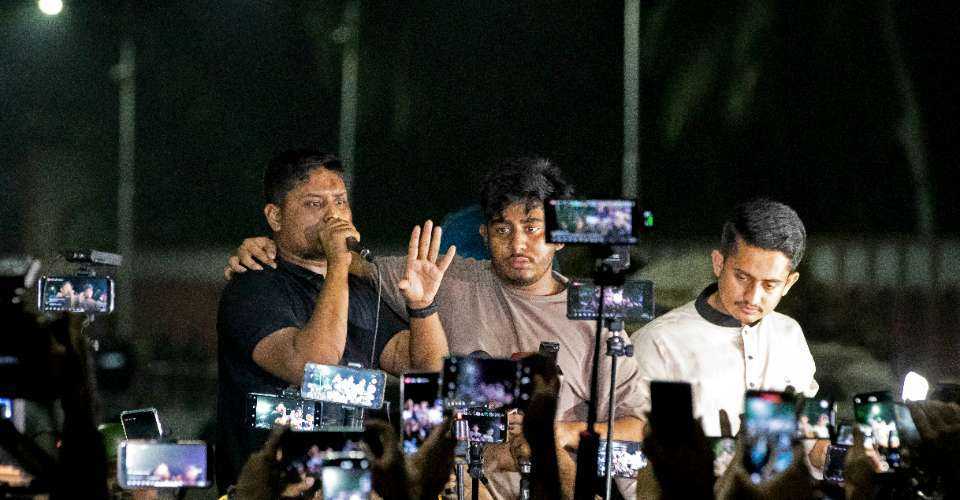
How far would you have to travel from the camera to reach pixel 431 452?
9.06ft

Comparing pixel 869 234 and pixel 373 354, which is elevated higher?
pixel 869 234

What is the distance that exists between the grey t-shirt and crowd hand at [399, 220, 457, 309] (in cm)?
16

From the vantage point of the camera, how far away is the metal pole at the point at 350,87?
19.3 ft

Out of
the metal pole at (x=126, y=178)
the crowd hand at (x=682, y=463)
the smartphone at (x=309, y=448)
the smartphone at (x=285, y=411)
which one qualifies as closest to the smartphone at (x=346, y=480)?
the smartphone at (x=309, y=448)

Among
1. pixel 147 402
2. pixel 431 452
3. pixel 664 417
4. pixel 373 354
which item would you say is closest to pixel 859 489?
pixel 664 417

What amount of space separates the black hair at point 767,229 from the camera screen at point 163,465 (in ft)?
5.97

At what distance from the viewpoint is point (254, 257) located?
12.9ft

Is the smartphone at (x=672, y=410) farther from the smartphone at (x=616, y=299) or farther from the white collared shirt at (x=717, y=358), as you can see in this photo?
the white collared shirt at (x=717, y=358)

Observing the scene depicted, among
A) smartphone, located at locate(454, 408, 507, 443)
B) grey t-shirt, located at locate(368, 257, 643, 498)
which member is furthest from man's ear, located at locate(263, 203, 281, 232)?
smartphone, located at locate(454, 408, 507, 443)

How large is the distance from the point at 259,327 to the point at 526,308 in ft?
2.56

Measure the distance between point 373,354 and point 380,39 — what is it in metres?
2.31

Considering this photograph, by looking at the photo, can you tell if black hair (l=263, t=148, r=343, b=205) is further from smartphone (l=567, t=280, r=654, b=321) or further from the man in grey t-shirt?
smartphone (l=567, t=280, r=654, b=321)

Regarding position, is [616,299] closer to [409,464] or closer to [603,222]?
[603,222]

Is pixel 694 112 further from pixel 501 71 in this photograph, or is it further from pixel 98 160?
pixel 98 160
